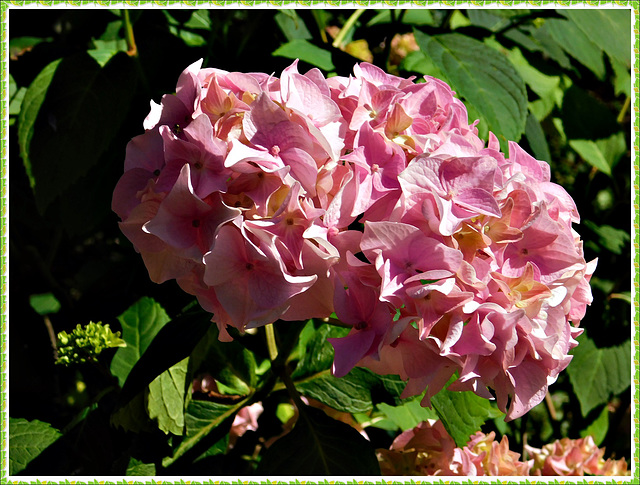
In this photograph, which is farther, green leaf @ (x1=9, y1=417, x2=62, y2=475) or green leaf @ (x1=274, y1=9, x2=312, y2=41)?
green leaf @ (x1=274, y1=9, x2=312, y2=41)

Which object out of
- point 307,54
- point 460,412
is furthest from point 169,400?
point 307,54

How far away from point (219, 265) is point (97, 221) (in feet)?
1.85

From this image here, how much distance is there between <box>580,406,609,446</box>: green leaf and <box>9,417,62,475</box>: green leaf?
997 millimetres

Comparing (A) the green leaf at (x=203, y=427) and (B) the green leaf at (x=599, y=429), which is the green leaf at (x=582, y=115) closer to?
(B) the green leaf at (x=599, y=429)

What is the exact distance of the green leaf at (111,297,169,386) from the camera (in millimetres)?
1006

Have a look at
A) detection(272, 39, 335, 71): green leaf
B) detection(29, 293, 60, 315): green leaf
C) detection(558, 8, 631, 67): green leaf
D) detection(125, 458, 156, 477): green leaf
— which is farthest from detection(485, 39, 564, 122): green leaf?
detection(29, 293, 60, 315): green leaf

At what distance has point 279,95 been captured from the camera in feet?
2.08

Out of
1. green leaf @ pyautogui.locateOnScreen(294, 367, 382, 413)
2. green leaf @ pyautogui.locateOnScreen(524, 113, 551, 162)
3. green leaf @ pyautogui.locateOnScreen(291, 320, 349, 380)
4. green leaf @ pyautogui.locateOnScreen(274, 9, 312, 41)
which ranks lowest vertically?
green leaf @ pyautogui.locateOnScreen(294, 367, 382, 413)

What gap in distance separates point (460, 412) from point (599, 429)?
715mm

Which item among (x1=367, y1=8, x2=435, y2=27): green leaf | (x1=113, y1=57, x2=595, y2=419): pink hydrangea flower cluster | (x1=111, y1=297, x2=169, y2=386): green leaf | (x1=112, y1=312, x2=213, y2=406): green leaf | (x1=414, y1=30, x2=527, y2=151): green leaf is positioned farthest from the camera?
(x1=367, y1=8, x2=435, y2=27): green leaf

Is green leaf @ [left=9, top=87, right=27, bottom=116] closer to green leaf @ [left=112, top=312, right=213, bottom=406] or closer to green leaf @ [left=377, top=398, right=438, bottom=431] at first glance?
green leaf @ [left=112, top=312, right=213, bottom=406]

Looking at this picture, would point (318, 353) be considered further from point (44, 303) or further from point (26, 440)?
point (44, 303)

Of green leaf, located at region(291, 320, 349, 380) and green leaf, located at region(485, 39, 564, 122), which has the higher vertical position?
green leaf, located at region(485, 39, 564, 122)

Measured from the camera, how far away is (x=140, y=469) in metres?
0.89
